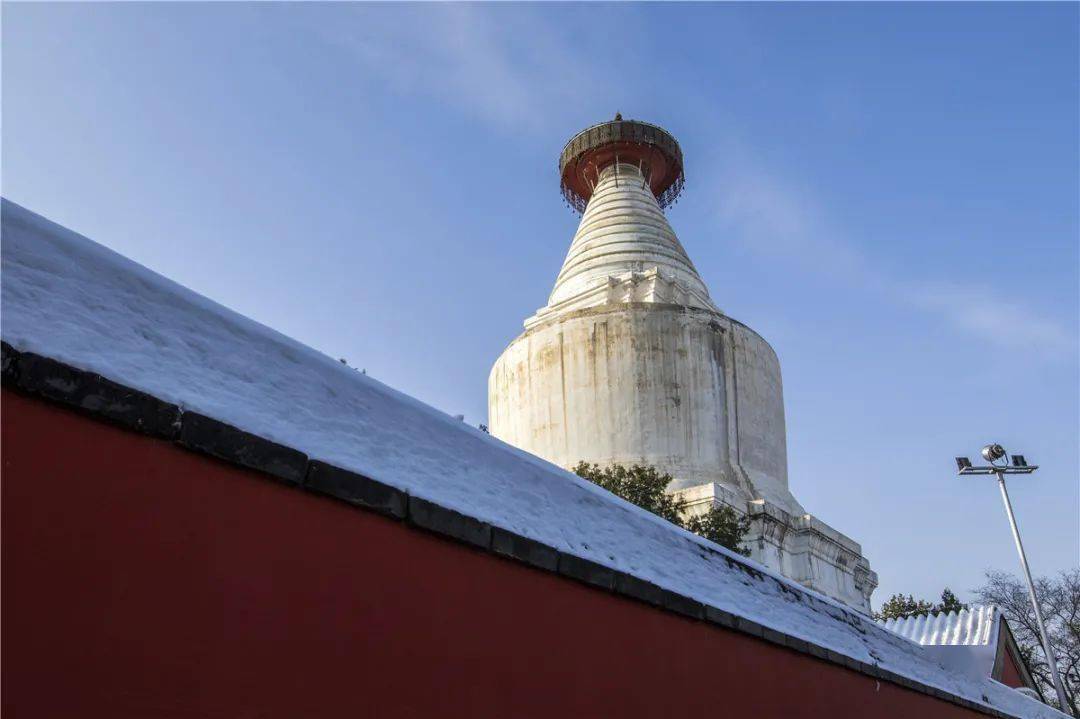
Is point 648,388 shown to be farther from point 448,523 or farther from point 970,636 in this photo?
point 448,523

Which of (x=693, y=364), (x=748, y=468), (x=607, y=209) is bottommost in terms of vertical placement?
(x=748, y=468)

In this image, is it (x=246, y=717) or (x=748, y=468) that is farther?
(x=748, y=468)

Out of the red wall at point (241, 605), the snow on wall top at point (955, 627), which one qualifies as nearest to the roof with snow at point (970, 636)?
the snow on wall top at point (955, 627)

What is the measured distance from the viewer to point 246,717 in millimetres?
3645

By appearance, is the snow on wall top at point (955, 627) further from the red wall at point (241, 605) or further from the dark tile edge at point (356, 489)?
the dark tile edge at point (356, 489)

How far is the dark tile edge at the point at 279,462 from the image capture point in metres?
3.36

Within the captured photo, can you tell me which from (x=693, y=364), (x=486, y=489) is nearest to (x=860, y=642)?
(x=486, y=489)

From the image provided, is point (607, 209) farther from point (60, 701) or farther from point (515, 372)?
point (60, 701)

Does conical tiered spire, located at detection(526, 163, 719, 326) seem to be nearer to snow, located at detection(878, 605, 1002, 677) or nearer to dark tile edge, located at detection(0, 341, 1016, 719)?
snow, located at detection(878, 605, 1002, 677)

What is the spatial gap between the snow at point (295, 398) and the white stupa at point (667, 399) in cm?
1046

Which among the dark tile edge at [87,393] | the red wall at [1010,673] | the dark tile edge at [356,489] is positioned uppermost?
the dark tile edge at [87,393]

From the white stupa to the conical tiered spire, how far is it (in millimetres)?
45

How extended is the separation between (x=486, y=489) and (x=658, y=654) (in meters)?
1.43

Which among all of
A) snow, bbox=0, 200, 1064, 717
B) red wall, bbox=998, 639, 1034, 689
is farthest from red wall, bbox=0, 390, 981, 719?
red wall, bbox=998, 639, 1034, 689
